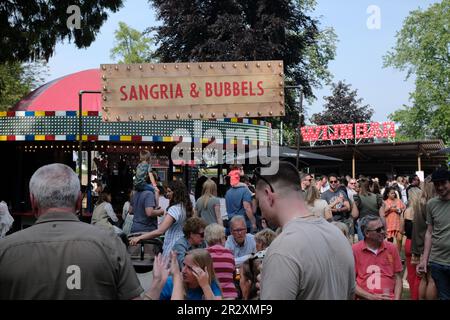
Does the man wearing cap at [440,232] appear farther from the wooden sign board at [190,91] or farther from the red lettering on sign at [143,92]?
the red lettering on sign at [143,92]

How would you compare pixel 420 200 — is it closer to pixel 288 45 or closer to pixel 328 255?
pixel 328 255

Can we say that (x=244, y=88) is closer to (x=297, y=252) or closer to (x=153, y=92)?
(x=153, y=92)

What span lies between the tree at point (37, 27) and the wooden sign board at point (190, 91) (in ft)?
14.3

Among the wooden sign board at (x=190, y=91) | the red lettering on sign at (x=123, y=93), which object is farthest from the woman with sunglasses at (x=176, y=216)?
the red lettering on sign at (x=123, y=93)

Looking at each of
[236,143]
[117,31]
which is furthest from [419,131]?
[236,143]

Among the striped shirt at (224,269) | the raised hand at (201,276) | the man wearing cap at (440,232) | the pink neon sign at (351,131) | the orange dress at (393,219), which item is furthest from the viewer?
the pink neon sign at (351,131)

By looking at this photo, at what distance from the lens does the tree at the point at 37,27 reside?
34.9 ft

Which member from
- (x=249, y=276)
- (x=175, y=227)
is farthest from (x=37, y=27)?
(x=249, y=276)

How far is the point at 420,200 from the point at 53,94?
41.3 feet

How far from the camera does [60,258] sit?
259 cm

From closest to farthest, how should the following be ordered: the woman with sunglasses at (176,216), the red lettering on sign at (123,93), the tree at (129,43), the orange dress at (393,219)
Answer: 1. the woman with sunglasses at (176,216)
2. the red lettering on sign at (123,93)
3. the orange dress at (393,219)
4. the tree at (129,43)

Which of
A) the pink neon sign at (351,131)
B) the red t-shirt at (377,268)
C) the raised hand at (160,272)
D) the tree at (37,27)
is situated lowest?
the red t-shirt at (377,268)
